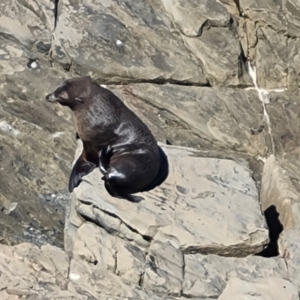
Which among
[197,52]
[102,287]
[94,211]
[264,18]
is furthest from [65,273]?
[264,18]

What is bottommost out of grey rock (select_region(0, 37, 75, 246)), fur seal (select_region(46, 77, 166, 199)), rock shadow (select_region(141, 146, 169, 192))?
grey rock (select_region(0, 37, 75, 246))

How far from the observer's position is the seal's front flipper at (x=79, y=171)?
6.61 meters

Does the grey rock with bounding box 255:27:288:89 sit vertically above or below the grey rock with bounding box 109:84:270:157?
above

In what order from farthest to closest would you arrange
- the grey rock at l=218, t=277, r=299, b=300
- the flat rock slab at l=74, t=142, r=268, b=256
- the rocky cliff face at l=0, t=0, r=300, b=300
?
the flat rock slab at l=74, t=142, r=268, b=256 → the rocky cliff face at l=0, t=0, r=300, b=300 → the grey rock at l=218, t=277, r=299, b=300

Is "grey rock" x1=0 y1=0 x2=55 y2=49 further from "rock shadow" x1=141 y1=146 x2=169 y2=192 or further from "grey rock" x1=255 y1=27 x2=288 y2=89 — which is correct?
"grey rock" x1=255 y1=27 x2=288 y2=89

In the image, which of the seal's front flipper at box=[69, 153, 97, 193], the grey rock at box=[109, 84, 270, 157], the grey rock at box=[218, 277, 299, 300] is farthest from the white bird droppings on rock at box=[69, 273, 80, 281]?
the grey rock at box=[109, 84, 270, 157]

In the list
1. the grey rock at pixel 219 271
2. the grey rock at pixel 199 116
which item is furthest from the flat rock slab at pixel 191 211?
the grey rock at pixel 199 116

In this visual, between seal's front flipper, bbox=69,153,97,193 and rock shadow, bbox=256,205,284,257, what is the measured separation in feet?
4.64

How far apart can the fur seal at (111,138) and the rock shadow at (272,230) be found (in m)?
0.99

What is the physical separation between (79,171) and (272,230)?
1663 millimetres

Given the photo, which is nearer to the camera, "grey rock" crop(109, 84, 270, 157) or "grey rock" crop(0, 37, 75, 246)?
"grey rock" crop(0, 37, 75, 246)

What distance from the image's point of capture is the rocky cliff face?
585 cm

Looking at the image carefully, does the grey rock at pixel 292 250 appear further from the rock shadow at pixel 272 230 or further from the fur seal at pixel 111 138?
the fur seal at pixel 111 138

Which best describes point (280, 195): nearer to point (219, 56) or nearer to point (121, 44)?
point (219, 56)
